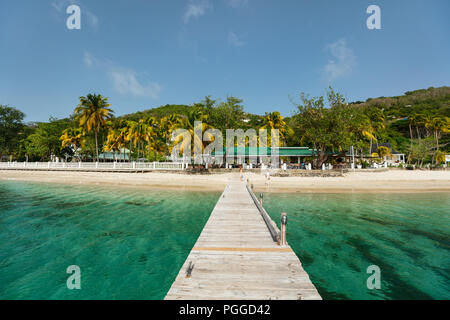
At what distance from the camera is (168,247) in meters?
7.31

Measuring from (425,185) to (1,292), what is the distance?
33.1 meters

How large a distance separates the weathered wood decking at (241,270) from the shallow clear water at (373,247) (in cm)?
158

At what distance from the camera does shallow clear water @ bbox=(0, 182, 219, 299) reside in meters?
5.02

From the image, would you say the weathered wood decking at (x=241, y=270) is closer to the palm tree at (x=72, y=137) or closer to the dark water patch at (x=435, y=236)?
the dark water patch at (x=435, y=236)

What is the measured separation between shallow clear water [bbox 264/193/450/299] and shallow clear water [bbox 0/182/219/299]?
4.51 m

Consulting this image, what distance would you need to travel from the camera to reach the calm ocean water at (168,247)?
508 cm

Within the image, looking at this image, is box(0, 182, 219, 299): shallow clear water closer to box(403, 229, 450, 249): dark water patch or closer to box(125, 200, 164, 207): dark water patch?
box(125, 200, 164, 207): dark water patch

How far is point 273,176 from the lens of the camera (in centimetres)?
2583

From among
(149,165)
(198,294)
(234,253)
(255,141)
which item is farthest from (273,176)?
(198,294)

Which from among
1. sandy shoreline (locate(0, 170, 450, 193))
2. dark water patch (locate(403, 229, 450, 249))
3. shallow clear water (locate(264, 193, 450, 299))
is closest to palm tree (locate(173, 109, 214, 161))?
sandy shoreline (locate(0, 170, 450, 193))
